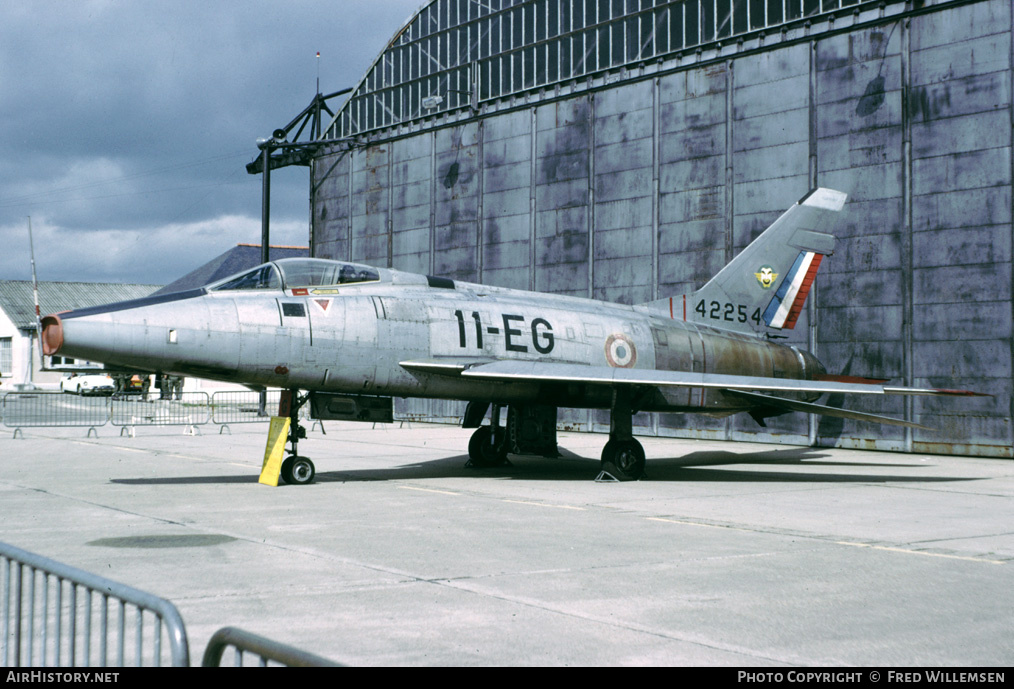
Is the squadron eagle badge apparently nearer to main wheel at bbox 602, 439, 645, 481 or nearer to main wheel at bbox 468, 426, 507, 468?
main wheel at bbox 602, 439, 645, 481

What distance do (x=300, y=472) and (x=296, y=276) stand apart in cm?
304

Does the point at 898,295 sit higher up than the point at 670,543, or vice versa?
the point at 898,295

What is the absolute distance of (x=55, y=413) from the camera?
1516 inches

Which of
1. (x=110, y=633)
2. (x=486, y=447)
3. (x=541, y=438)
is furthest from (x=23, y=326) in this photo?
(x=110, y=633)

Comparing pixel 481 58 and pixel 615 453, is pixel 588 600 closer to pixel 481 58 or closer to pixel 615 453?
pixel 615 453

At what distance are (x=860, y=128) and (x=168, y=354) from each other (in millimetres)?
17899

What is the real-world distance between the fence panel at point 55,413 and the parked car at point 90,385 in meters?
10.7

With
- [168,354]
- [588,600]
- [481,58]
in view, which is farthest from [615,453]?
[481,58]

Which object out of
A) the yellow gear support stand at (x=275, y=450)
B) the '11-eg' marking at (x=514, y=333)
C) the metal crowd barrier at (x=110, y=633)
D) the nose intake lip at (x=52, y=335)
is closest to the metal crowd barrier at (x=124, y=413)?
the yellow gear support stand at (x=275, y=450)

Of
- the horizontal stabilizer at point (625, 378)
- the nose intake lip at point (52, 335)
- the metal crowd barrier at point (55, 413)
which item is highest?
the nose intake lip at point (52, 335)

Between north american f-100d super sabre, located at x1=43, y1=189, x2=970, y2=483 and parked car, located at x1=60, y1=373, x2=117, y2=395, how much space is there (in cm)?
4835

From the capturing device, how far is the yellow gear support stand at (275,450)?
13.9m

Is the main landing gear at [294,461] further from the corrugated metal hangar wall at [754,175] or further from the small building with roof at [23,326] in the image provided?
the small building with roof at [23,326]

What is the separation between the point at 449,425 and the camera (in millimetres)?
33281
